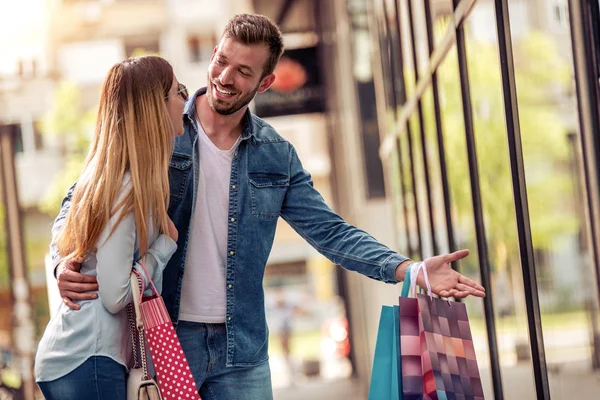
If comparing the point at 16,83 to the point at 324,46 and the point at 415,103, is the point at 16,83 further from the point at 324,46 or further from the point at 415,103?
the point at 415,103

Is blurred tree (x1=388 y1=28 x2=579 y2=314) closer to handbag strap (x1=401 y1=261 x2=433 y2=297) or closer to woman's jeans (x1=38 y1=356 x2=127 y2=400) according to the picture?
handbag strap (x1=401 y1=261 x2=433 y2=297)

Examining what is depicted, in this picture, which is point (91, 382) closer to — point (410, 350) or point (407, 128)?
point (410, 350)

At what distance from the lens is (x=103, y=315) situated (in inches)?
98.0

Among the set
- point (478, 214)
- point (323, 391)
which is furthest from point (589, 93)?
point (323, 391)

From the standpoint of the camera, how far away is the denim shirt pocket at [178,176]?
113 inches

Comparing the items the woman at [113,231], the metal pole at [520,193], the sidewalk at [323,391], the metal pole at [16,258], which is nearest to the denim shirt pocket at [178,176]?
the woman at [113,231]

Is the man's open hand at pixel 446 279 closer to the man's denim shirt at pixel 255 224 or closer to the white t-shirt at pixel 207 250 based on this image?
the man's denim shirt at pixel 255 224

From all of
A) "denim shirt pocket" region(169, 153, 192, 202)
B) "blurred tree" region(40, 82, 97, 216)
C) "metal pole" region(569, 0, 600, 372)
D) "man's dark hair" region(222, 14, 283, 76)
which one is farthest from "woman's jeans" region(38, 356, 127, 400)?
"blurred tree" region(40, 82, 97, 216)

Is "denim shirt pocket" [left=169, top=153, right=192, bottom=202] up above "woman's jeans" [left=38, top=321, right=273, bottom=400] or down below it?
above

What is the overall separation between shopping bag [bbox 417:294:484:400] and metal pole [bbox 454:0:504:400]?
1.35 meters

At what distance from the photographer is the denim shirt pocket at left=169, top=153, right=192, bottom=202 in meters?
2.88

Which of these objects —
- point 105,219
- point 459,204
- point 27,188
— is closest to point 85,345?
point 105,219

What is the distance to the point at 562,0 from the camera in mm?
2428

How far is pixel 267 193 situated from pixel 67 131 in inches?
513
